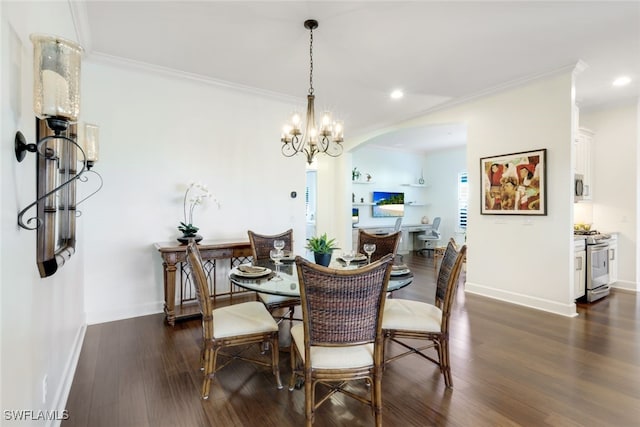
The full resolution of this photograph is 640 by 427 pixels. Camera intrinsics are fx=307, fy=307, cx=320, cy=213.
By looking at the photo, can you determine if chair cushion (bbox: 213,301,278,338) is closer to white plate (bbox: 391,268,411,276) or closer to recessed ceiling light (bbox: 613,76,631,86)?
white plate (bbox: 391,268,411,276)

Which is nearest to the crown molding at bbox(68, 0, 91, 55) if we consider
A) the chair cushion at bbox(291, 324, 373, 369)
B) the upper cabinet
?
the chair cushion at bbox(291, 324, 373, 369)

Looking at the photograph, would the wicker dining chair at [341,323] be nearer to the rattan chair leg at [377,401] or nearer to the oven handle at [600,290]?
the rattan chair leg at [377,401]

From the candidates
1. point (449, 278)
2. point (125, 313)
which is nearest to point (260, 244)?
point (125, 313)

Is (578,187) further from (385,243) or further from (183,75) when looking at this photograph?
(183,75)

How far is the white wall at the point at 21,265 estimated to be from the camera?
3.60 feet

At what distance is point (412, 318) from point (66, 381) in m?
2.48

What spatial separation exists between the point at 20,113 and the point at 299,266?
138 cm

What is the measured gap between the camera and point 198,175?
155 inches

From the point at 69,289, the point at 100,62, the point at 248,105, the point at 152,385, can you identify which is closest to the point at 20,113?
the point at 69,289

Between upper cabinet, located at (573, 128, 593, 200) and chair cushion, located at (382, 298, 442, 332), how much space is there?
14.2 ft

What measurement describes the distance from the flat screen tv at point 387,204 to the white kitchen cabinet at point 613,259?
4.54m

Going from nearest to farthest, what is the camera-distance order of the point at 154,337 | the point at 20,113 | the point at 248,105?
the point at 20,113 → the point at 154,337 → the point at 248,105

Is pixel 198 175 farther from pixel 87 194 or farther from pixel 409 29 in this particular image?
pixel 409 29

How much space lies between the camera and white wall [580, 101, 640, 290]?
188 inches
